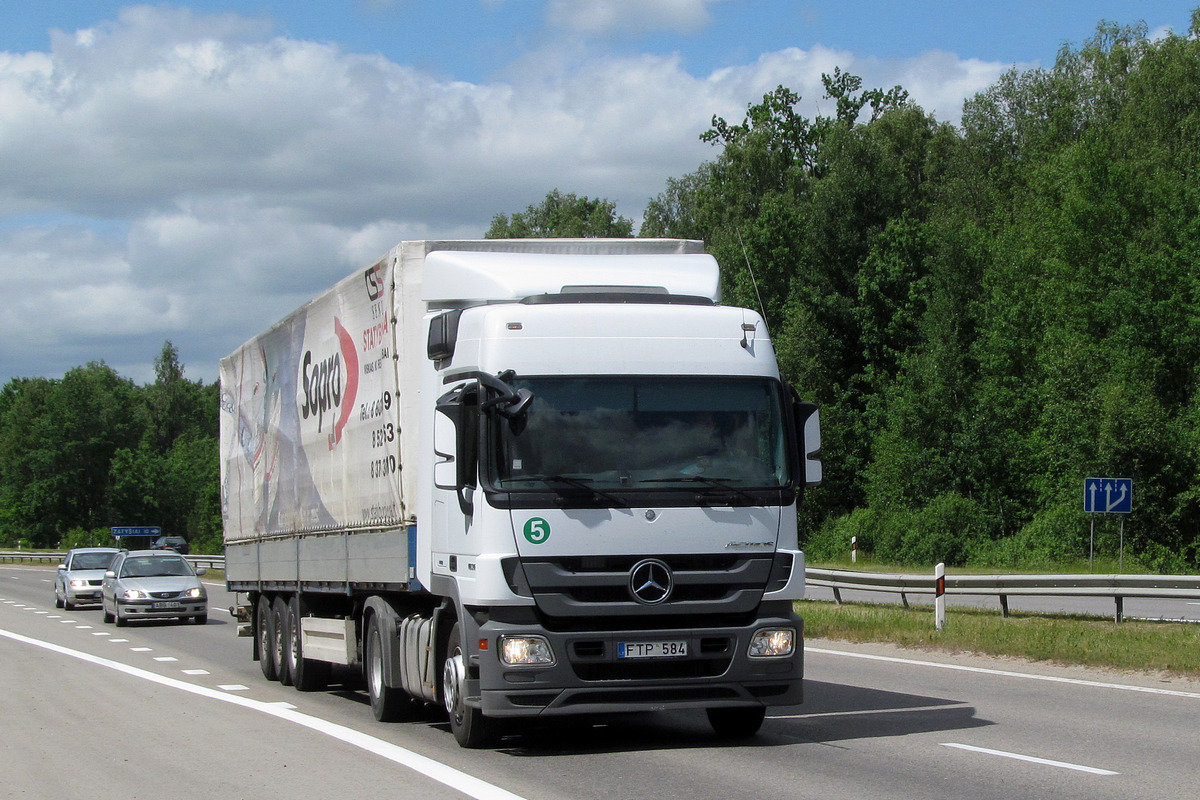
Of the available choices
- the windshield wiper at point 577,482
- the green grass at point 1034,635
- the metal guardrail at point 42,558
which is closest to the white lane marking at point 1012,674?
the green grass at point 1034,635

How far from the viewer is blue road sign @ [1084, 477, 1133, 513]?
27.5m

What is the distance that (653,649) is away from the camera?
375 inches

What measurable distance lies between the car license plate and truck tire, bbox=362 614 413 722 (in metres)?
3.14

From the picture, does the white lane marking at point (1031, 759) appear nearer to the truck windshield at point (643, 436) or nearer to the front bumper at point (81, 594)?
the truck windshield at point (643, 436)

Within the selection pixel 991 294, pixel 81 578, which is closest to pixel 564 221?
pixel 991 294

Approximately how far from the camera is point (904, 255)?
5619 cm

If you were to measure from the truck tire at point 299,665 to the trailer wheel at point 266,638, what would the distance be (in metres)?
0.99

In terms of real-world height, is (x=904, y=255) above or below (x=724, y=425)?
above

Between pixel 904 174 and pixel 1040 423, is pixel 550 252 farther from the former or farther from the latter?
pixel 904 174

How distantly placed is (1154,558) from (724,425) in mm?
29648

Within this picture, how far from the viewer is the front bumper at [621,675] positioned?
30.9ft

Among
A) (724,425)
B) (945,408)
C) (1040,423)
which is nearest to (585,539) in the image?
(724,425)

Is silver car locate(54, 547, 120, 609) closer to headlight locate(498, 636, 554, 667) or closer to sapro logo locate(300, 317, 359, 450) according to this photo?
sapro logo locate(300, 317, 359, 450)

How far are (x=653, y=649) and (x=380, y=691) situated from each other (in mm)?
3601
